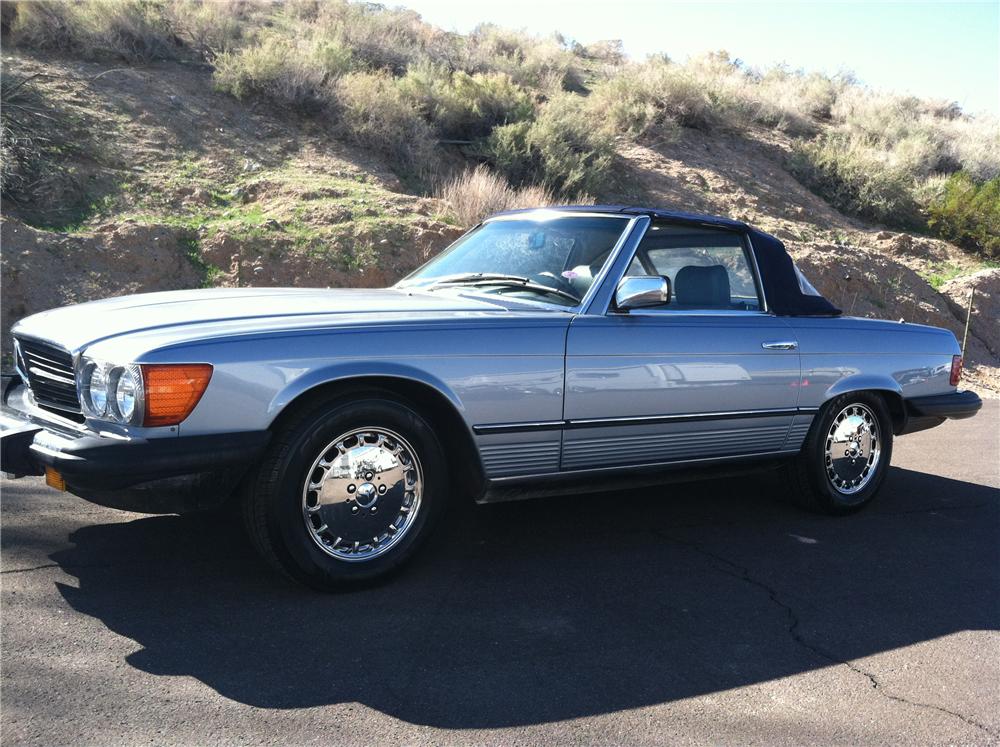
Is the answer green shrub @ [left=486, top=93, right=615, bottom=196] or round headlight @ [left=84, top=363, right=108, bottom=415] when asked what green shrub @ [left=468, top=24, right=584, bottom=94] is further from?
round headlight @ [left=84, top=363, right=108, bottom=415]

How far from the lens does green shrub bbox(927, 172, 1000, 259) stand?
63.4 ft

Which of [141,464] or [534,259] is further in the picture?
[534,259]

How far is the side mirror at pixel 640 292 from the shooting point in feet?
15.6

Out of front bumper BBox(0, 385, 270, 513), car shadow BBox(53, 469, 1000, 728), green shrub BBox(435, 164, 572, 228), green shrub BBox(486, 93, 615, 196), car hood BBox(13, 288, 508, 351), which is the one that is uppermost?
green shrub BBox(486, 93, 615, 196)

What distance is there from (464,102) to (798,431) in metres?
13.8

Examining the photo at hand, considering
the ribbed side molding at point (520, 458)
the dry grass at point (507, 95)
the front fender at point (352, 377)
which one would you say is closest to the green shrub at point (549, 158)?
the dry grass at point (507, 95)

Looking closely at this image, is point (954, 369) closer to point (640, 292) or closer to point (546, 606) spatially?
point (640, 292)

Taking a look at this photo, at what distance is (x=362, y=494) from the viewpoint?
4.15 metres

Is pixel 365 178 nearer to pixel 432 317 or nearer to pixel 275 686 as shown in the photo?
pixel 432 317

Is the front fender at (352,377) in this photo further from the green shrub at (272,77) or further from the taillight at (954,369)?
the green shrub at (272,77)

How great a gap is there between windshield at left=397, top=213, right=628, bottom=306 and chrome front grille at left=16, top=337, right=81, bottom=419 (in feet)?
6.55

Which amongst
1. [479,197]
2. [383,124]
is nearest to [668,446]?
[479,197]

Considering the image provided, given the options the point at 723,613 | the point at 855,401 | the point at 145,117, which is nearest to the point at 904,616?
the point at 723,613

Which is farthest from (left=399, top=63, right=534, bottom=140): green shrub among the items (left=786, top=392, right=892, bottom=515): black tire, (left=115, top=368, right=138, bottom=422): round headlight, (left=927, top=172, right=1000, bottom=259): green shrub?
(left=115, top=368, right=138, bottom=422): round headlight
